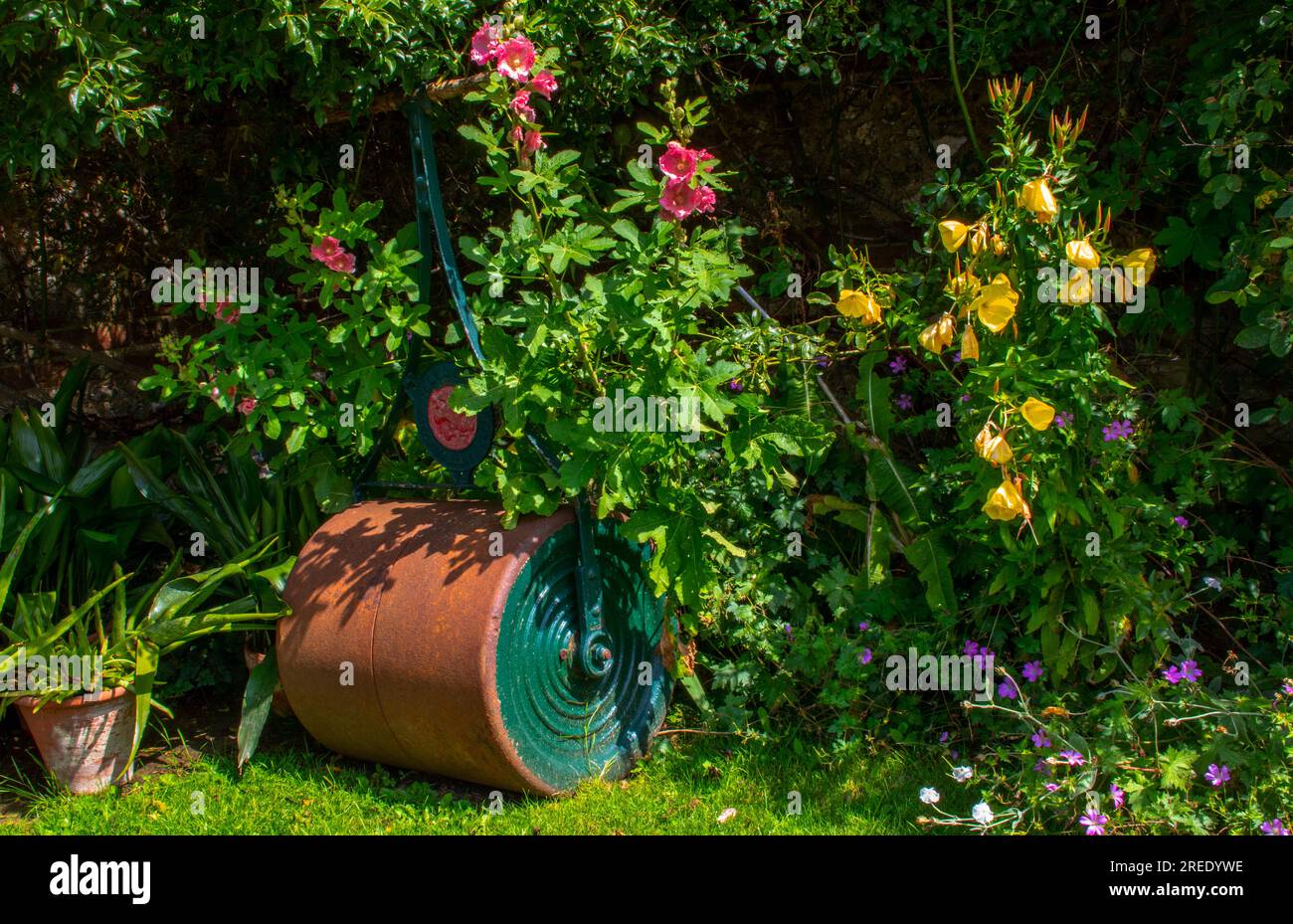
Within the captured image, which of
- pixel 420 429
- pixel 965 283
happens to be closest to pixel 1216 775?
pixel 965 283

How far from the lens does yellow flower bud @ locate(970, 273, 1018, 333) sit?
293 cm

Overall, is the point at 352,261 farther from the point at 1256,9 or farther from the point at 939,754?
the point at 1256,9

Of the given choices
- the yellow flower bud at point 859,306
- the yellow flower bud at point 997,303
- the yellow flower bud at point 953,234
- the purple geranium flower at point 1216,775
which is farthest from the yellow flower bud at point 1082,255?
the purple geranium flower at point 1216,775

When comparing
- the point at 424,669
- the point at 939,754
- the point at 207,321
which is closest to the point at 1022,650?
the point at 939,754

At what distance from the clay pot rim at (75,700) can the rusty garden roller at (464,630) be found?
542mm

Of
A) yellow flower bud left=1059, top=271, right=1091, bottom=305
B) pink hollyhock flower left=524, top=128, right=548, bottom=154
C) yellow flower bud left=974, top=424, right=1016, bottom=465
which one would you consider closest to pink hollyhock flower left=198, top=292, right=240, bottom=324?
pink hollyhock flower left=524, top=128, right=548, bottom=154

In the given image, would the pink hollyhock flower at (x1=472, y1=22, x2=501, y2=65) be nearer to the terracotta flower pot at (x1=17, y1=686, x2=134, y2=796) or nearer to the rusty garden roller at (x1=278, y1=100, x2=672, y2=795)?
the rusty garden roller at (x1=278, y1=100, x2=672, y2=795)

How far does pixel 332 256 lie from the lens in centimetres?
360

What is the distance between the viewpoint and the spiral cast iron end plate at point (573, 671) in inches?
122

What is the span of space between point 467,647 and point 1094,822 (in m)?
1.62

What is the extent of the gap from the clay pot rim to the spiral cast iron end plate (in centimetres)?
131

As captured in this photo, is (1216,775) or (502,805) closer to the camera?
(1216,775)

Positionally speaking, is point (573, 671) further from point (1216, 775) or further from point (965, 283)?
point (1216, 775)

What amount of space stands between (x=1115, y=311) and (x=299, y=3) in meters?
2.92
